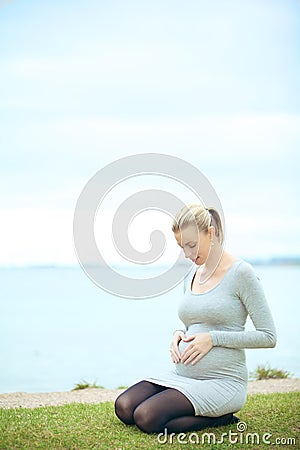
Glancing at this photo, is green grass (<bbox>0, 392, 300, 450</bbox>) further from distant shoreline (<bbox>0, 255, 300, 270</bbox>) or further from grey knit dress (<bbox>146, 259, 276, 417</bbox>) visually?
distant shoreline (<bbox>0, 255, 300, 270</bbox>)

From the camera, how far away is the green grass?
7.64 feet

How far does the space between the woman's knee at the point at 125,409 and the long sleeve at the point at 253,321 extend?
0.38m

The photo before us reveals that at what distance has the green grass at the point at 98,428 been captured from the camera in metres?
2.33

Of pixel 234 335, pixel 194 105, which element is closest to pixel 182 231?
pixel 234 335

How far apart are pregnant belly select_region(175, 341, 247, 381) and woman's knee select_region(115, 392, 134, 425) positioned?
0.24 m

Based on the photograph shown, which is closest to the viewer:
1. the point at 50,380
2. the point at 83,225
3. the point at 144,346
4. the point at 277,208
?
the point at 83,225

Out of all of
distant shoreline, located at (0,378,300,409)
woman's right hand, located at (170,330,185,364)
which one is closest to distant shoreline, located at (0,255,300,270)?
distant shoreline, located at (0,378,300,409)

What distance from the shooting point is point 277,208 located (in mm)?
4293

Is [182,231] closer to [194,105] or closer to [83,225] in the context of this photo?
[83,225]

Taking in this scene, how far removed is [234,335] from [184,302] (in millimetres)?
242

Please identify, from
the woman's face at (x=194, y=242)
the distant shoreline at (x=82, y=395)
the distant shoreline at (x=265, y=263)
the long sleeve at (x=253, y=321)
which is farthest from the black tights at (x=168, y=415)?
the distant shoreline at (x=265, y=263)

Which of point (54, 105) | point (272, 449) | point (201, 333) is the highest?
point (54, 105)

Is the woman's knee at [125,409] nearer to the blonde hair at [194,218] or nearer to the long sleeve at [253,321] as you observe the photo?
the long sleeve at [253,321]

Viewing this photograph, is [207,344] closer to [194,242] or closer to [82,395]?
[194,242]
